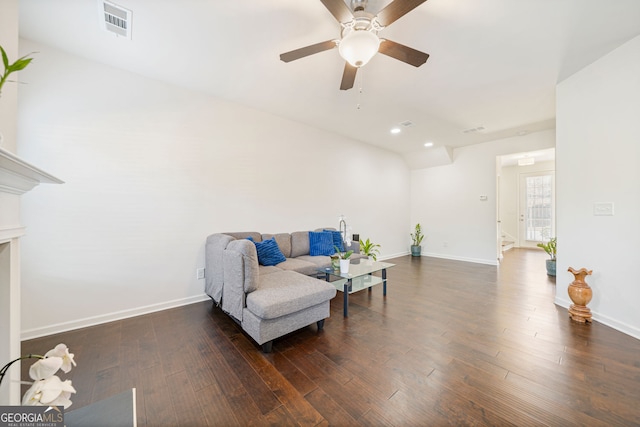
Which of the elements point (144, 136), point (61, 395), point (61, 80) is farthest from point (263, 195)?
point (61, 395)

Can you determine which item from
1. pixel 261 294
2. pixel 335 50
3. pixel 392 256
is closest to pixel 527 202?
pixel 392 256

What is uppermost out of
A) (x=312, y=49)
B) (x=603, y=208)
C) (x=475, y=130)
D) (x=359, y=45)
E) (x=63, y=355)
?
(x=475, y=130)

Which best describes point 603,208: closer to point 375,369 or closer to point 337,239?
point 375,369

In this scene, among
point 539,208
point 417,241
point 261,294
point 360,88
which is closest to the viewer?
point 261,294

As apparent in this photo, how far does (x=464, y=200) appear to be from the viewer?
19.1ft

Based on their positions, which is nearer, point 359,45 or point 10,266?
point 10,266

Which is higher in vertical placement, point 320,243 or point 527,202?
point 527,202

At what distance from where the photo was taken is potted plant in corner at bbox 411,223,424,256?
6.39 metres

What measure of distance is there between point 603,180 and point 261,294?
3717 millimetres

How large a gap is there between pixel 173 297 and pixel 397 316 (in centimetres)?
269

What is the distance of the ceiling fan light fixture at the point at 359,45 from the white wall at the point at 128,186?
2220mm

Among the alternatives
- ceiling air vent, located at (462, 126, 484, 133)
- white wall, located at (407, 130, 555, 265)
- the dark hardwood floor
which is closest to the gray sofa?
the dark hardwood floor

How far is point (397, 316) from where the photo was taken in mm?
2713

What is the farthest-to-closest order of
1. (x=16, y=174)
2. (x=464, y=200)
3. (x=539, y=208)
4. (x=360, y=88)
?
1. (x=539, y=208)
2. (x=464, y=200)
3. (x=360, y=88)
4. (x=16, y=174)
